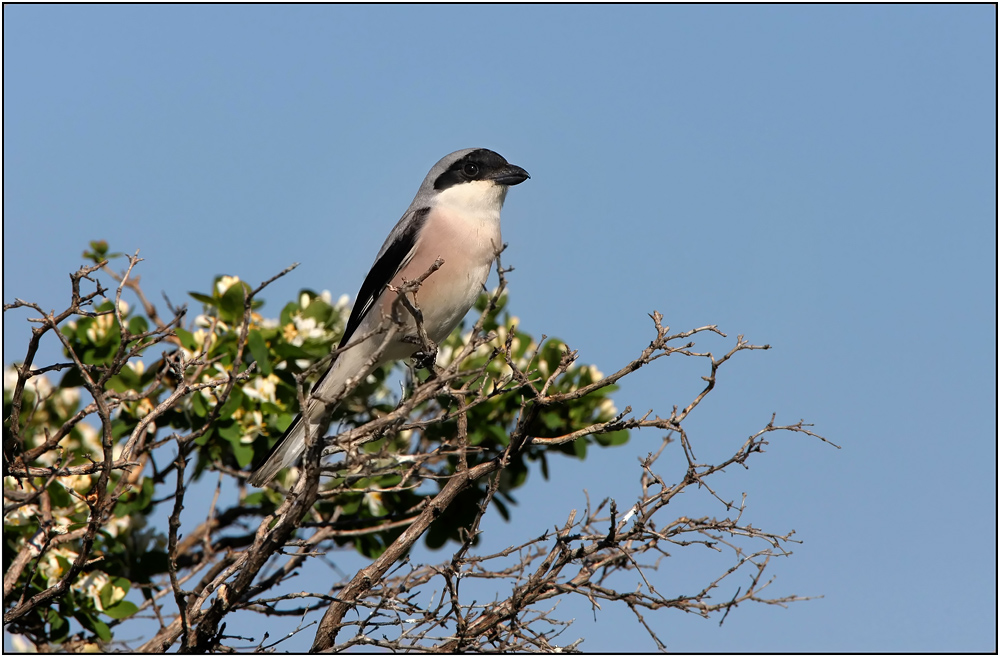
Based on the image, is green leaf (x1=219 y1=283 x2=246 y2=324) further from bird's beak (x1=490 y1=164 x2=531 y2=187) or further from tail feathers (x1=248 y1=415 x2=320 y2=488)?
bird's beak (x1=490 y1=164 x2=531 y2=187)

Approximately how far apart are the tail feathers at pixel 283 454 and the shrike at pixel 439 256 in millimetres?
283

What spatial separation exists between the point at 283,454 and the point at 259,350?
76 centimetres

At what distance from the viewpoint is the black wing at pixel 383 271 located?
4.20 meters

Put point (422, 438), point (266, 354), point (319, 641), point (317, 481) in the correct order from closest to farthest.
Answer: point (317, 481) → point (319, 641) → point (266, 354) → point (422, 438)

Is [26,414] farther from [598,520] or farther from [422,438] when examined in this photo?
[598,520]

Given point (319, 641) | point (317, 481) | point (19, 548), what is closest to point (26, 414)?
point (19, 548)

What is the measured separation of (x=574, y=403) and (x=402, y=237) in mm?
1139

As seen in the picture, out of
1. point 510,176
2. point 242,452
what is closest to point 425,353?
point 242,452

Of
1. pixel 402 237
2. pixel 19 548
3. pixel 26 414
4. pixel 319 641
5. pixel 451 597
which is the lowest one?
pixel 319 641

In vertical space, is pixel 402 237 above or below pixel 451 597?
above

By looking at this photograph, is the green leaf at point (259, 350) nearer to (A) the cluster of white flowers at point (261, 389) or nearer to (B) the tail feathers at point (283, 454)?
(A) the cluster of white flowers at point (261, 389)

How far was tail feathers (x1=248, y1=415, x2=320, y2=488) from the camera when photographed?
3.56 m

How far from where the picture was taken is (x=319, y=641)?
2785 millimetres

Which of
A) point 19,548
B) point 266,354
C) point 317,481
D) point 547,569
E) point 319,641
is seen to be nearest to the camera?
point 317,481
